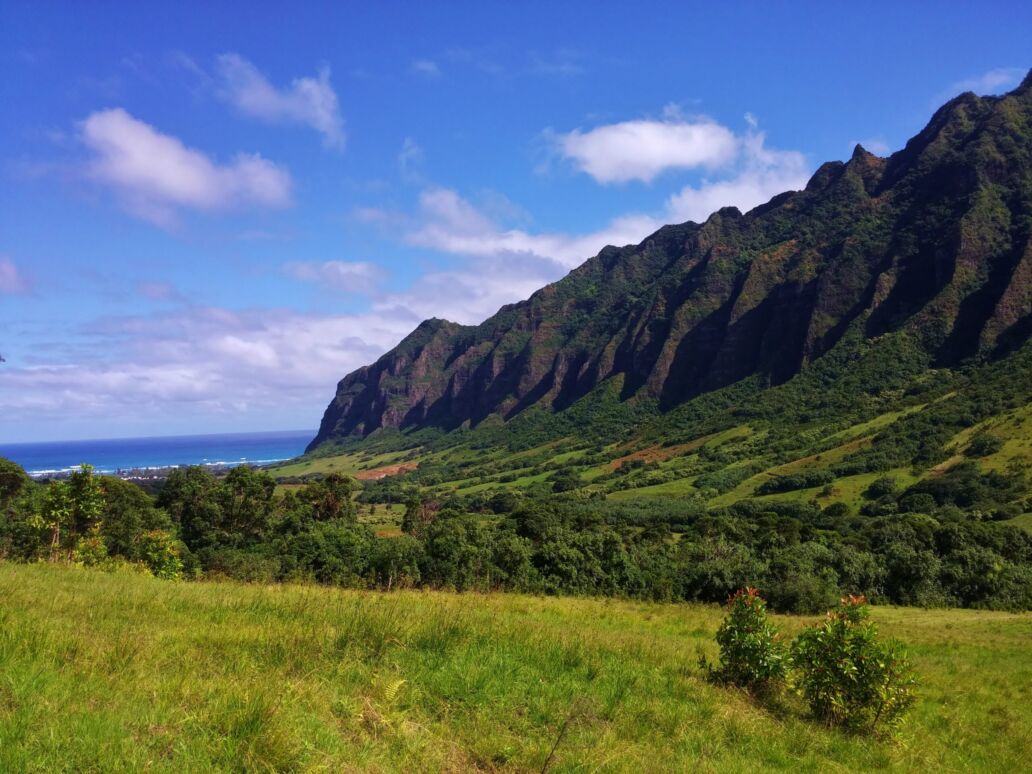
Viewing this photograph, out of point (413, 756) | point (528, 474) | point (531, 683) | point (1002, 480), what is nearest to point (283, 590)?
point (531, 683)

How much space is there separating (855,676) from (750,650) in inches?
54.1

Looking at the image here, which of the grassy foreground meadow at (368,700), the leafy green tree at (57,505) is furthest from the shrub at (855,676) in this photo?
the leafy green tree at (57,505)

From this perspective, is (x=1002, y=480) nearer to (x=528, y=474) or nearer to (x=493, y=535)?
(x=493, y=535)

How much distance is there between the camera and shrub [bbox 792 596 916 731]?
26.1 ft

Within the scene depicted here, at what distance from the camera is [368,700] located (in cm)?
584

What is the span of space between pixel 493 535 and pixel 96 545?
35370 millimetres

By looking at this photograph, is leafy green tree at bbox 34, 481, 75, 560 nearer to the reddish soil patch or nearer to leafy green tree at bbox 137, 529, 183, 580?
leafy green tree at bbox 137, 529, 183, 580

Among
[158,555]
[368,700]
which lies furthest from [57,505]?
[368,700]

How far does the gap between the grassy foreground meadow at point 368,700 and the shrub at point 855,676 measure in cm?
37

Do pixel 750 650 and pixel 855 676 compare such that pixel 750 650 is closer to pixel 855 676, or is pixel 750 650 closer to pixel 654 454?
pixel 855 676

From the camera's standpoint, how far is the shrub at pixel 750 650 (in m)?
8.75

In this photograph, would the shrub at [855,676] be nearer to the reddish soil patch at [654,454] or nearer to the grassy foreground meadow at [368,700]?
the grassy foreground meadow at [368,700]

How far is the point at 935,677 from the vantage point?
1460cm

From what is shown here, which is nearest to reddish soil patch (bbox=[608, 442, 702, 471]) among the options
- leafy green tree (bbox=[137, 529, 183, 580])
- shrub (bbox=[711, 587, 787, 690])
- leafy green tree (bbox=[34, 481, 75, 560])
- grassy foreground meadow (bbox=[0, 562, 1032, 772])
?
leafy green tree (bbox=[137, 529, 183, 580])
